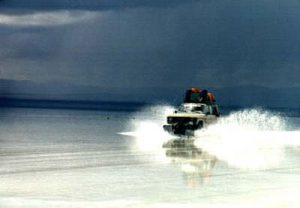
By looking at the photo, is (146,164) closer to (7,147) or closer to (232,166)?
(232,166)

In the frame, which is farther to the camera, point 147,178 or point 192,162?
point 192,162

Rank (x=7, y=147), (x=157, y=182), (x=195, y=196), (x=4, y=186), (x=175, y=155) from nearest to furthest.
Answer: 1. (x=195, y=196)
2. (x=4, y=186)
3. (x=157, y=182)
4. (x=175, y=155)
5. (x=7, y=147)

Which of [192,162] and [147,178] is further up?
[192,162]

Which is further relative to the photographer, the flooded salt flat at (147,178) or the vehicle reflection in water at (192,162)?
the vehicle reflection in water at (192,162)

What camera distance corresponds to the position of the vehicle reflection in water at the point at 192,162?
2014 centimetres

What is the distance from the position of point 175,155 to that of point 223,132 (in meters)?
24.5

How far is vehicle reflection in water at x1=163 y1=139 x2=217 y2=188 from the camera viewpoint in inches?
793

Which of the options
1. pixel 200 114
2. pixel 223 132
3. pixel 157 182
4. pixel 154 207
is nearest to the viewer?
pixel 154 207

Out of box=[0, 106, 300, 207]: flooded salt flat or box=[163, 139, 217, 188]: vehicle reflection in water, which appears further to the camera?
box=[163, 139, 217, 188]: vehicle reflection in water

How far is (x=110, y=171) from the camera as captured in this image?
21.8m

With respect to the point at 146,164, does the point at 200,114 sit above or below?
above

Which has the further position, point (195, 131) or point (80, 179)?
point (195, 131)

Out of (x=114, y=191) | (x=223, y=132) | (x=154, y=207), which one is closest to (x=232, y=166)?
(x=114, y=191)

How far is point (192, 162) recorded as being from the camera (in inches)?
1019
